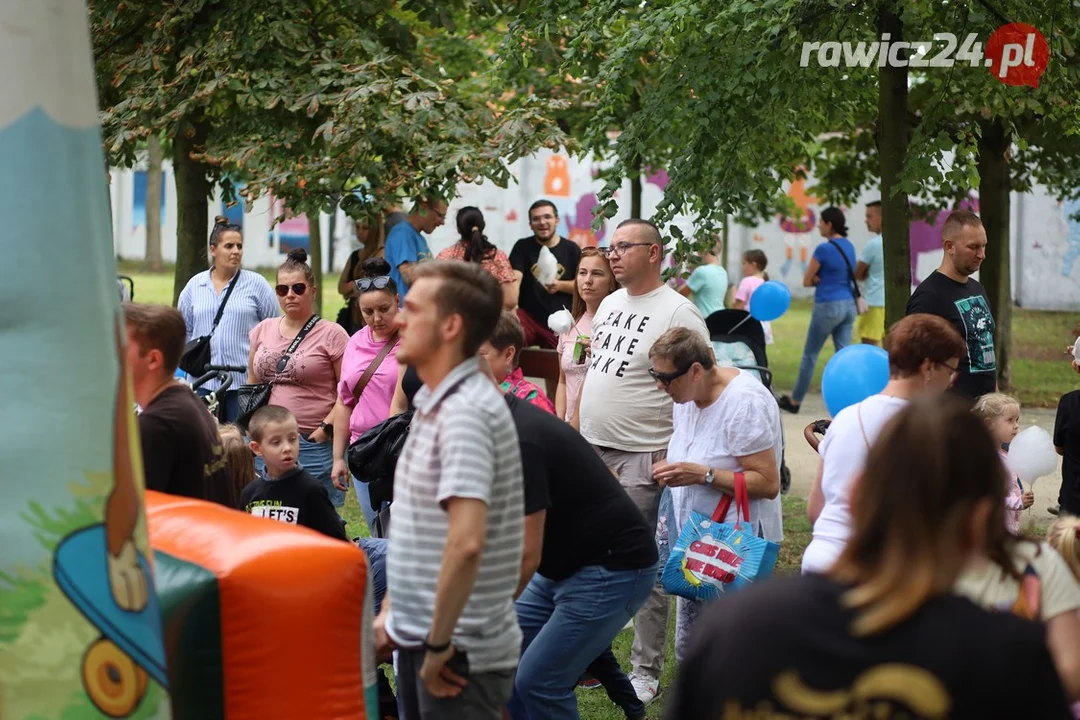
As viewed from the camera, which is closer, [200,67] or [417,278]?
[417,278]

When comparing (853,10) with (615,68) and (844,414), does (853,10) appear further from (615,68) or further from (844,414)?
(844,414)

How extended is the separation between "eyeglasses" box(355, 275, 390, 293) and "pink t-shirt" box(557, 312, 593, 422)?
3.54 ft

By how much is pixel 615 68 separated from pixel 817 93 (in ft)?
4.86

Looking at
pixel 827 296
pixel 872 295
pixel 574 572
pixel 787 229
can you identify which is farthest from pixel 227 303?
pixel 787 229

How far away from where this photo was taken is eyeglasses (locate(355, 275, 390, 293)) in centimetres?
704

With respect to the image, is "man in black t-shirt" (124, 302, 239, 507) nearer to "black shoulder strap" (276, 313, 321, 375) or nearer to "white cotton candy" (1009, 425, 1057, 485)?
"black shoulder strap" (276, 313, 321, 375)

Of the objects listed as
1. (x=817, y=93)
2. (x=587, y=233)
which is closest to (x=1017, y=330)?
(x=587, y=233)

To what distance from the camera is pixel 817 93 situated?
9.25 meters

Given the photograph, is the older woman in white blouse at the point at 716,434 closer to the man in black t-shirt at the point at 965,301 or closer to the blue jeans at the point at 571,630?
the blue jeans at the point at 571,630

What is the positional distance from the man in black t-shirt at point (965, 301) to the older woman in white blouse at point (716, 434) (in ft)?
5.66

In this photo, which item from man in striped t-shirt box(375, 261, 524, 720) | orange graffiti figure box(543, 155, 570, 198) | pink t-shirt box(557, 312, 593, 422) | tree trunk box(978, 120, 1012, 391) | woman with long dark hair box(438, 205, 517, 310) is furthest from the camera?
orange graffiti figure box(543, 155, 570, 198)

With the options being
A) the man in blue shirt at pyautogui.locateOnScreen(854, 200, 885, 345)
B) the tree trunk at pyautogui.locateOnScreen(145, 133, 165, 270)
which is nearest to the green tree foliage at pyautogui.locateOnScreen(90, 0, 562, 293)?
the man in blue shirt at pyautogui.locateOnScreen(854, 200, 885, 345)

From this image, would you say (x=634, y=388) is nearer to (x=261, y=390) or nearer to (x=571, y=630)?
(x=571, y=630)

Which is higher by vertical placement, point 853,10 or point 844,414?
point 853,10
